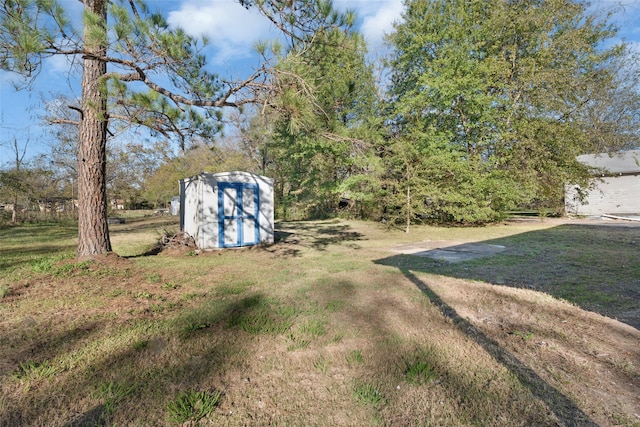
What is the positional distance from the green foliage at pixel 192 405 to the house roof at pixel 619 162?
2129 centimetres

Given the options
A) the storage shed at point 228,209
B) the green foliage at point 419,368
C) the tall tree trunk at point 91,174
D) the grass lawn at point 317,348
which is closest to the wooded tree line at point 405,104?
the tall tree trunk at point 91,174

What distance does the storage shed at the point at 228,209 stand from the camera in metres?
7.48

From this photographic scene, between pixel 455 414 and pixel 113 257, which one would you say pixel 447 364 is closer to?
pixel 455 414

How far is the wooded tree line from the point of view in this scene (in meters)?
3.99

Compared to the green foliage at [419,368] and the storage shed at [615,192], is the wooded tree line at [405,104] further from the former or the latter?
the green foliage at [419,368]

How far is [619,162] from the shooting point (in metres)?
17.2

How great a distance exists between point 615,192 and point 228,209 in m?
21.2

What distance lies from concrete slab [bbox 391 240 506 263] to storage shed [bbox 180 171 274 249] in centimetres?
375

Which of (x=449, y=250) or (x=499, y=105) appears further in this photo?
(x=499, y=105)

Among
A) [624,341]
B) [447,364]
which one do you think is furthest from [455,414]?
[624,341]

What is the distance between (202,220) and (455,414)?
6923 millimetres

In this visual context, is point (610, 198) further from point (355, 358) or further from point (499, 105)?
point (355, 358)

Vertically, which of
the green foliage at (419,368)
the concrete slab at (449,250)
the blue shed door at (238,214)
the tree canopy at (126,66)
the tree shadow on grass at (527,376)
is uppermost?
the tree canopy at (126,66)

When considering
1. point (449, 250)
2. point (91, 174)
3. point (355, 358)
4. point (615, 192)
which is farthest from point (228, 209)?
point (615, 192)
